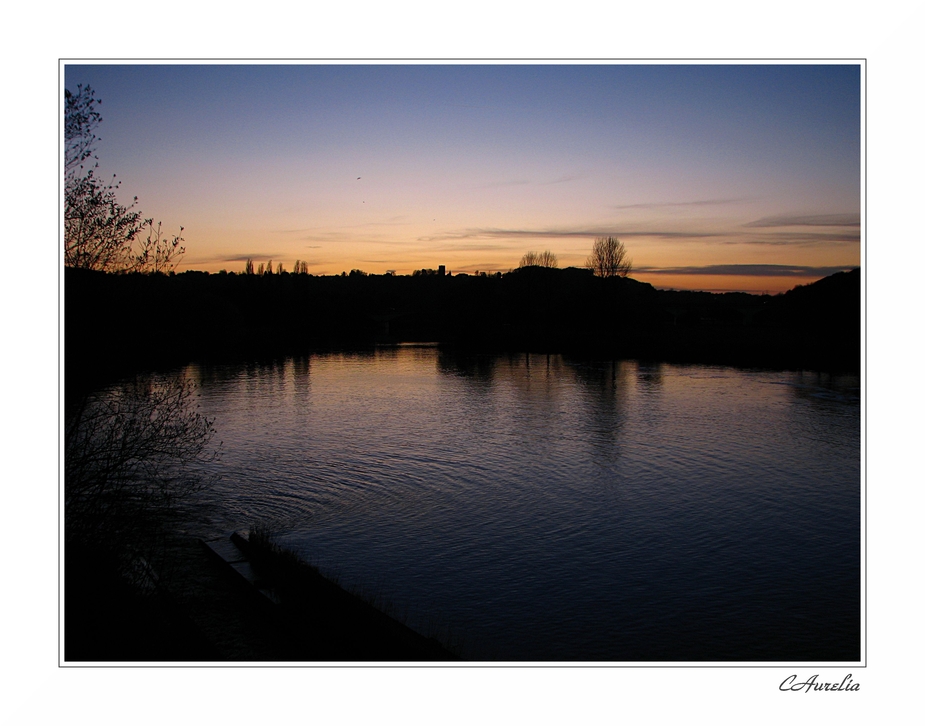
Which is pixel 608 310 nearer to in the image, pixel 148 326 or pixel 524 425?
pixel 524 425

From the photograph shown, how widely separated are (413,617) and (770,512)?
605 centimetres

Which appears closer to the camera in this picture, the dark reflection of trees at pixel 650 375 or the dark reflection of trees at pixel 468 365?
the dark reflection of trees at pixel 650 375

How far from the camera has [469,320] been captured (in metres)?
52.8

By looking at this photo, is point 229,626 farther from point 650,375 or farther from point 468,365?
point 468,365

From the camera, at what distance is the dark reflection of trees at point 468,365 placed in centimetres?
2848

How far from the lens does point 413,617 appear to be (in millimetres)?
6801

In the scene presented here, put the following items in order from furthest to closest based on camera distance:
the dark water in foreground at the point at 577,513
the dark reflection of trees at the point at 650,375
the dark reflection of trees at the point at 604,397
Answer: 1. the dark reflection of trees at the point at 650,375
2. the dark reflection of trees at the point at 604,397
3. the dark water in foreground at the point at 577,513

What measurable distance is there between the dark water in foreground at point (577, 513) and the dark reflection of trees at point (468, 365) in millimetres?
7292

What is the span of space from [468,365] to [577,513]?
2271 cm

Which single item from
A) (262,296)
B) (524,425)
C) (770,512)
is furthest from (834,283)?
(262,296)
